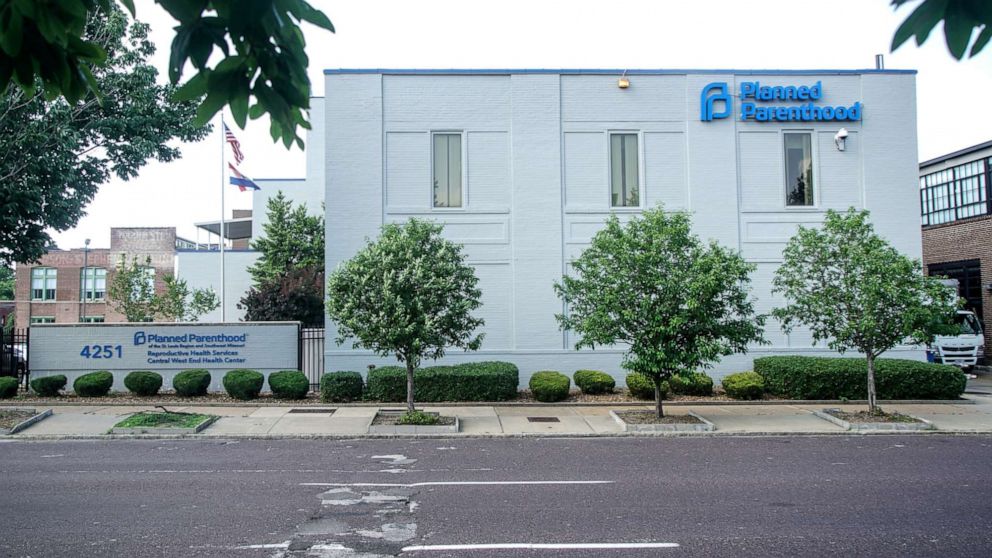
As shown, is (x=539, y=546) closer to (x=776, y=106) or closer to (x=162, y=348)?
(x=162, y=348)

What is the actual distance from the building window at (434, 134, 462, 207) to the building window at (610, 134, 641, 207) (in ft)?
14.2

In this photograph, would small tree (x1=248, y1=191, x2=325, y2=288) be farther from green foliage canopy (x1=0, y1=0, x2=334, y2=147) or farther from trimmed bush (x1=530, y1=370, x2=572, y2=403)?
green foliage canopy (x1=0, y1=0, x2=334, y2=147)

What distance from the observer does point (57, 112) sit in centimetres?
1777

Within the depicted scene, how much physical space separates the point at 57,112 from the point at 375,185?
25.4ft

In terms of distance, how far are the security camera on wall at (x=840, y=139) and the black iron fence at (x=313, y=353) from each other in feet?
50.7

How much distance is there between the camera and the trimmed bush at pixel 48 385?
1861cm

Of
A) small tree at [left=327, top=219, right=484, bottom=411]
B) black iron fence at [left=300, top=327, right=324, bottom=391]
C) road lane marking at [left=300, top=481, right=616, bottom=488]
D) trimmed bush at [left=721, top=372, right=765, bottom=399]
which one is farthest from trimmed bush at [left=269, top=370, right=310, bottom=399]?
trimmed bush at [left=721, top=372, right=765, bottom=399]

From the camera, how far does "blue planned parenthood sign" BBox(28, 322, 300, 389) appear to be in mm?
19969

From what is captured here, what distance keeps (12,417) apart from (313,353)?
24.0 feet

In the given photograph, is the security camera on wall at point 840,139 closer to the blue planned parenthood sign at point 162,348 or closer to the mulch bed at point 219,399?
the mulch bed at point 219,399

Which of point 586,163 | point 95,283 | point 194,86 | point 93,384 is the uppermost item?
point 586,163

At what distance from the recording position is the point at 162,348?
20094 millimetres

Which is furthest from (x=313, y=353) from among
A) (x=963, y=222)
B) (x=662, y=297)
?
(x=963, y=222)

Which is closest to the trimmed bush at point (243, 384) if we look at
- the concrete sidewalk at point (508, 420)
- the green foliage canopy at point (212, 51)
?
the concrete sidewalk at point (508, 420)
